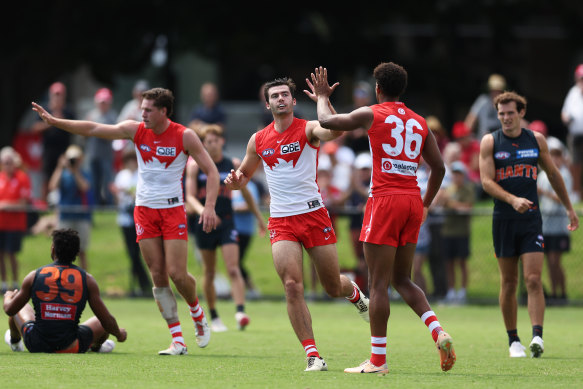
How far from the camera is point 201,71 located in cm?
3869

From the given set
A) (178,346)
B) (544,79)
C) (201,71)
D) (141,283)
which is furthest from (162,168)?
(544,79)

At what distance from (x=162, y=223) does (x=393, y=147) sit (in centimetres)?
280

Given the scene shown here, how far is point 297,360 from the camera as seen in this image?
1004 cm

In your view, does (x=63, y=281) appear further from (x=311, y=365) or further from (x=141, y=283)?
(x=141, y=283)

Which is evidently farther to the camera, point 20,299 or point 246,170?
point 20,299

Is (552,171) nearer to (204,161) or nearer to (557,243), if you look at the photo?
(204,161)

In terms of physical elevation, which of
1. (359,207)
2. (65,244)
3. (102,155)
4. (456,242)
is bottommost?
(456,242)

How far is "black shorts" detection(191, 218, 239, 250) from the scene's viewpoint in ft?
44.7

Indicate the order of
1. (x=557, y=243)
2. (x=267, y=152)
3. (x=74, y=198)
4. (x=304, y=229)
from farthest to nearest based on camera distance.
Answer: (x=74, y=198) < (x=557, y=243) < (x=267, y=152) < (x=304, y=229)

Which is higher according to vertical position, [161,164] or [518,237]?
[161,164]

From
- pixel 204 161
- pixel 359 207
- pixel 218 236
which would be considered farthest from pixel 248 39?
pixel 204 161

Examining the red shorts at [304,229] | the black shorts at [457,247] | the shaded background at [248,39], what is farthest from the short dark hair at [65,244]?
the shaded background at [248,39]

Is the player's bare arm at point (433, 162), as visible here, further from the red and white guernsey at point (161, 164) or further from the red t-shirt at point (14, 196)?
the red t-shirt at point (14, 196)

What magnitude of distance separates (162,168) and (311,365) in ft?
9.09
